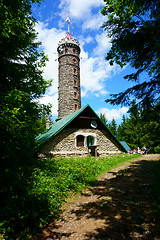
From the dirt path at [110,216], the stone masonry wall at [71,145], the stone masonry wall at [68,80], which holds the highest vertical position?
the stone masonry wall at [68,80]

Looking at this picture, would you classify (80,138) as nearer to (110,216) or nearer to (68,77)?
(110,216)

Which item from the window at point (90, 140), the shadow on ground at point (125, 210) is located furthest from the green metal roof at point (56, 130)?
the shadow on ground at point (125, 210)

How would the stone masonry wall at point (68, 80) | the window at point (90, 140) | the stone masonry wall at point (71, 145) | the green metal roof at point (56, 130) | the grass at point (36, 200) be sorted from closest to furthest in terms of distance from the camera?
the grass at point (36, 200) < the green metal roof at point (56, 130) < the stone masonry wall at point (71, 145) < the window at point (90, 140) < the stone masonry wall at point (68, 80)

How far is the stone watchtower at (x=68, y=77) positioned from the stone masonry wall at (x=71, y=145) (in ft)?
25.7

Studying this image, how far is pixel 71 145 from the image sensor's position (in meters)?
12.9

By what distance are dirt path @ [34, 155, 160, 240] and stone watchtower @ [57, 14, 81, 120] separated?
1567 cm

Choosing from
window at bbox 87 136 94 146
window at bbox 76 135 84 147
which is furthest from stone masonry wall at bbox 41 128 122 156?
window at bbox 87 136 94 146

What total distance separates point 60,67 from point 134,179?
20.6 meters

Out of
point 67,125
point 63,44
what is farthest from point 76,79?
point 67,125

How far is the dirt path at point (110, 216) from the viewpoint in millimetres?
3572

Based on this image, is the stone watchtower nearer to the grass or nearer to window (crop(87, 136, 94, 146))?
window (crop(87, 136, 94, 146))

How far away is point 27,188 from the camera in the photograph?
5.43 m

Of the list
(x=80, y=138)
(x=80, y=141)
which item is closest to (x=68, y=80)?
(x=80, y=138)

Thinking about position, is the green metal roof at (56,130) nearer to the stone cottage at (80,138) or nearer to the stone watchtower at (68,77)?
the stone cottage at (80,138)
